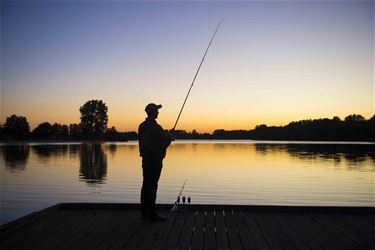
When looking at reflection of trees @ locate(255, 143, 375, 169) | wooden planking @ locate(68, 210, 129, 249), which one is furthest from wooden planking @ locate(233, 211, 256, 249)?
reflection of trees @ locate(255, 143, 375, 169)

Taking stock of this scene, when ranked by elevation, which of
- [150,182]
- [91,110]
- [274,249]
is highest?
[91,110]

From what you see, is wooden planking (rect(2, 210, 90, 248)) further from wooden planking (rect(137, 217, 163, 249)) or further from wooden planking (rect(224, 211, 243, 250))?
wooden planking (rect(224, 211, 243, 250))

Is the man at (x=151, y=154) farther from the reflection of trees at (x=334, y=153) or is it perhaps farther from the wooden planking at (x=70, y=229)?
the reflection of trees at (x=334, y=153)

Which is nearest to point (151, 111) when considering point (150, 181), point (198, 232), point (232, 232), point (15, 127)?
point (150, 181)

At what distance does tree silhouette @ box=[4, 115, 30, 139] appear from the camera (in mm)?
134375

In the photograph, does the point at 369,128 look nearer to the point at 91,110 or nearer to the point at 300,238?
the point at 91,110

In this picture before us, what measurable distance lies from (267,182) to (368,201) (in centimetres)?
657

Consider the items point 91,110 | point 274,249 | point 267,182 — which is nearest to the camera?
point 274,249

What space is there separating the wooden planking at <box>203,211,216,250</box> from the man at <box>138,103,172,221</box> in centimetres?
83

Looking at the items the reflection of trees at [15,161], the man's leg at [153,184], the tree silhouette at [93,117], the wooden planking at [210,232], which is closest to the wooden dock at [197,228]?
the wooden planking at [210,232]

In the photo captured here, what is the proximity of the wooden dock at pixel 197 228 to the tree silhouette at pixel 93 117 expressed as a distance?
382 feet

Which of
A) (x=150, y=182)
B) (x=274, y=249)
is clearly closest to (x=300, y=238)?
(x=274, y=249)

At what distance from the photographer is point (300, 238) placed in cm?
520

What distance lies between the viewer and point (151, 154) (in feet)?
20.6
